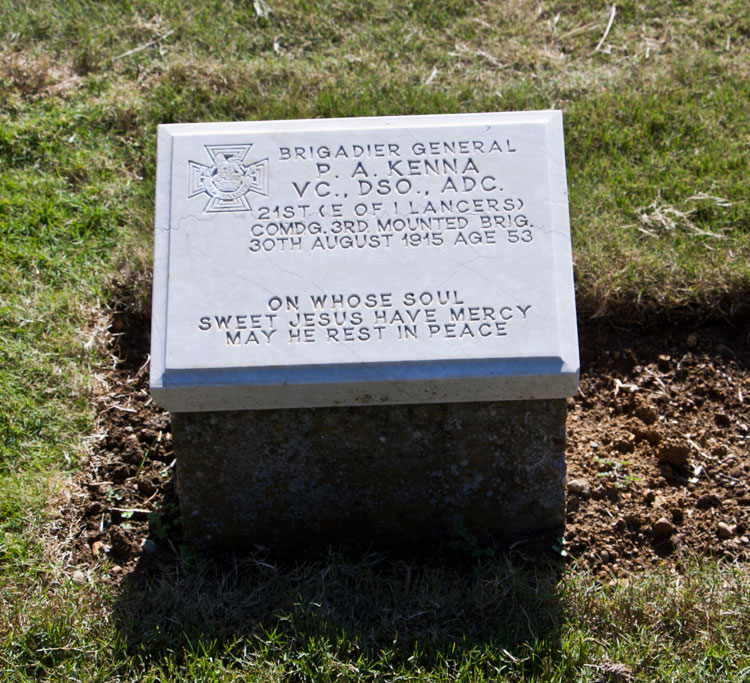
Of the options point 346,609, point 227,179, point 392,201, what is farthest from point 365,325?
point 346,609

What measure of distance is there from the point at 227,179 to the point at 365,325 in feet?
2.09

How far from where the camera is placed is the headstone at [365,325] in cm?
243

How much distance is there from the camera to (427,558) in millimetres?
2756

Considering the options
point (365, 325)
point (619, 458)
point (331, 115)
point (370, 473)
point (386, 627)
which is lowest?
point (386, 627)

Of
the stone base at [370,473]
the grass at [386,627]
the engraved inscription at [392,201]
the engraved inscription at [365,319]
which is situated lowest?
the grass at [386,627]

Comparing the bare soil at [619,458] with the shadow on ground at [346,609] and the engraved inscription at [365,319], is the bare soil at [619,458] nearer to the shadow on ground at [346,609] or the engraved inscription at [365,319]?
the shadow on ground at [346,609]

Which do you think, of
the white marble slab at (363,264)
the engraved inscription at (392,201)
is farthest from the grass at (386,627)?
the engraved inscription at (392,201)

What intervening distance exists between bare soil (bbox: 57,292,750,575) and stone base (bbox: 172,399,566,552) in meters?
0.22

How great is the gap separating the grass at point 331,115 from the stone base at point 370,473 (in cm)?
14

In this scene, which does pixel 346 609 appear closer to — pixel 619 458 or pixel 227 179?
pixel 619 458

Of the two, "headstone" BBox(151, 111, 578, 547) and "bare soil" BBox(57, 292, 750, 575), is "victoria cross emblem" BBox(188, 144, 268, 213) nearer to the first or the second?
"headstone" BBox(151, 111, 578, 547)

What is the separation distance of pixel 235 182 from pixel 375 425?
0.84 meters

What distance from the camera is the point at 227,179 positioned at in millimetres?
2648

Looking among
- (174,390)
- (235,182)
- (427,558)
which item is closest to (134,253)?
(235,182)
